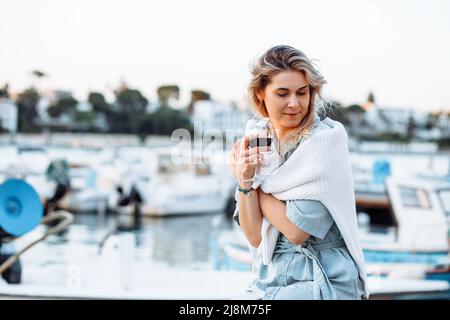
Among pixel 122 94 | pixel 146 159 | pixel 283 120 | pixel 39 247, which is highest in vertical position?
pixel 122 94

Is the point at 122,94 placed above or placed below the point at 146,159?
above

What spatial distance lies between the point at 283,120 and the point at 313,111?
0.06 metres

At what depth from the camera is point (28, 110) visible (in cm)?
1758

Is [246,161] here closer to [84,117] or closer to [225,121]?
[225,121]

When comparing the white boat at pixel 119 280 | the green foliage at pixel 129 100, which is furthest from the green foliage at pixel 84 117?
the white boat at pixel 119 280

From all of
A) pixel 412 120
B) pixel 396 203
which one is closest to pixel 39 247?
pixel 396 203

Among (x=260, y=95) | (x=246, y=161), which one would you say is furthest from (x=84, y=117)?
(x=246, y=161)

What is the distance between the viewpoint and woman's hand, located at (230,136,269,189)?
46.6 inches

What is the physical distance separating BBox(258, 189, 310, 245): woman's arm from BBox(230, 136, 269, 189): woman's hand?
0.05 metres

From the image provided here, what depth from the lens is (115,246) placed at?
3.34 metres
